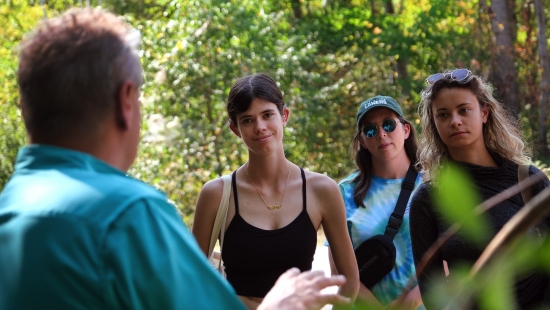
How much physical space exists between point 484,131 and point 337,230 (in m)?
0.78

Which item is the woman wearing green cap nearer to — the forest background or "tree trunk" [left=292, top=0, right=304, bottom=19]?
the forest background

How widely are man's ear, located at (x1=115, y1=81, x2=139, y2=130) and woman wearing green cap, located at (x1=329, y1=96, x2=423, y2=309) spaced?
2325mm

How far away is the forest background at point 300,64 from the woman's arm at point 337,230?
22.4 feet

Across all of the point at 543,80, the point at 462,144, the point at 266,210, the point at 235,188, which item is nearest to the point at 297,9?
the point at 543,80

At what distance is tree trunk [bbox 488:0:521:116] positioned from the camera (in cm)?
1516

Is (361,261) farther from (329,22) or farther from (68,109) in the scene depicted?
(329,22)

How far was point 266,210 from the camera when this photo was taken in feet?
11.6

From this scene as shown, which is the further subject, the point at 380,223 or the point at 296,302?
the point at 380,223

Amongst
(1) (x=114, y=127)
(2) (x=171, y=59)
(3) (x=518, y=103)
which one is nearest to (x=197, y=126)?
(2) (x=171, y=59)

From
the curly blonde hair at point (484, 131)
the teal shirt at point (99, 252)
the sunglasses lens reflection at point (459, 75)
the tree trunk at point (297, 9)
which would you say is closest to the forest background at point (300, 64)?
the tree trunk at point (297, 9)

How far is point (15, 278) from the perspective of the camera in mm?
1362

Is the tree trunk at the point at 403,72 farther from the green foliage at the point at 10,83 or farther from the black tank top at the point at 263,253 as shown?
the black tank top at the point at 263,253

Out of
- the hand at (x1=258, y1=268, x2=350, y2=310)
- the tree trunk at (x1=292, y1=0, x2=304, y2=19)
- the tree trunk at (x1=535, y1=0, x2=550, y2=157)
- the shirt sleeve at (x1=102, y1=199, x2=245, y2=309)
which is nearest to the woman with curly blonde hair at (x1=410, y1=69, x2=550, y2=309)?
the hand at (x1=258, y1=268, x2=350, y2=310)

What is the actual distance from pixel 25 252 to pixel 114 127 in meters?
0.30
